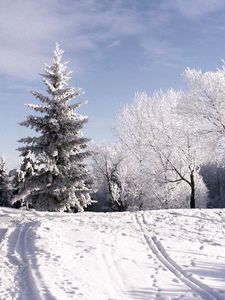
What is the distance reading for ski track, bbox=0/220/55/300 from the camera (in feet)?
26.8

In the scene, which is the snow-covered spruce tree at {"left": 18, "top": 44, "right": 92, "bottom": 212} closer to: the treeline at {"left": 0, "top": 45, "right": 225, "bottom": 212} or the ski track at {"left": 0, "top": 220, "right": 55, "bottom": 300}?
the treeline at {"left": 0, "top": 45, "right": 225, "bottom": 212}

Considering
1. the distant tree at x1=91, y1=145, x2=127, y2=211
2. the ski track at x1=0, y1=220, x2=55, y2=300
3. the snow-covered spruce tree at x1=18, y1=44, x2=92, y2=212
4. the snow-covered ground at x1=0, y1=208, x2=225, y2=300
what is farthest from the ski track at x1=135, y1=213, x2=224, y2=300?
the distant tree at x1=91, y1=145, x2=127, y2=211

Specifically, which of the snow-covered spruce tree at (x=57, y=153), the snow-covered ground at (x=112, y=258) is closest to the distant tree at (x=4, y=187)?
the snow-covered spruce tree at (x=57, y=153)

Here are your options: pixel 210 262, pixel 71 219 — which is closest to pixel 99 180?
pixel 71 219

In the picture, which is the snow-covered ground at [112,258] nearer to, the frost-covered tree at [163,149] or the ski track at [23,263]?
the ski track at [23,263]

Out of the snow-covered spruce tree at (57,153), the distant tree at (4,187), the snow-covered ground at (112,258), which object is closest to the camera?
the snow-covered ground at (112,258)

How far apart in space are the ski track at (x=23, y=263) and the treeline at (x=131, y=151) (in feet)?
27.3

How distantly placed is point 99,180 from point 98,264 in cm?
4044

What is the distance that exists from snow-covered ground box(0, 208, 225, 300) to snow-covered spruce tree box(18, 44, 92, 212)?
612 centimetres

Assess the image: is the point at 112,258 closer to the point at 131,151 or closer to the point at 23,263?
the point at 23,263

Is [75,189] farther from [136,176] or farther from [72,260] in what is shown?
[136,176]

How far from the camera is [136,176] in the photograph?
141 ft

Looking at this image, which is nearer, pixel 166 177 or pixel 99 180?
pixel 166 177

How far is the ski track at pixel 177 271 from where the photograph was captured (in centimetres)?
880
